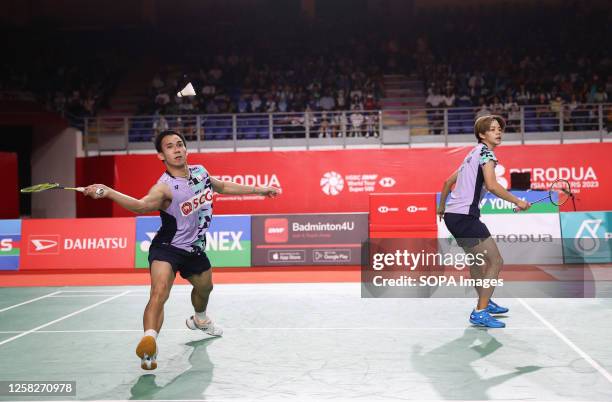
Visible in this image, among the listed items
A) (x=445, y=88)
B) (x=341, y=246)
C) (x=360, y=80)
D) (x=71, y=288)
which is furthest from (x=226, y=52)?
(x=71, y=288)

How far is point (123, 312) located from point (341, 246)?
19.4 feet

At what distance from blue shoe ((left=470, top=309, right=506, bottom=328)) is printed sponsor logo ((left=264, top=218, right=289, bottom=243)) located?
681cm

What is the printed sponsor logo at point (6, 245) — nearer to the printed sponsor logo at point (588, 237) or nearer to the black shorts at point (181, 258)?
the black shorts at point (181, 258)

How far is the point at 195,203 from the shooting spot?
5418 millimetres

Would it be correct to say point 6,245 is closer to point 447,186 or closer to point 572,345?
point 447,186

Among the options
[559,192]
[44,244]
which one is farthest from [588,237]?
[44,244]

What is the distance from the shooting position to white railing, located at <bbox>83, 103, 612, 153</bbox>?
1823 cm

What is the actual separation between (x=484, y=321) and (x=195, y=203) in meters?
3.45

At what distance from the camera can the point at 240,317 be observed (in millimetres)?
7512

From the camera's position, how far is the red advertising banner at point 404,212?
12211mm

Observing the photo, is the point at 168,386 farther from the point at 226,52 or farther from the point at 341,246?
the point at 226,52

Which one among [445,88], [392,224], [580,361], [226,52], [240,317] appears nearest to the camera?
[580,361]

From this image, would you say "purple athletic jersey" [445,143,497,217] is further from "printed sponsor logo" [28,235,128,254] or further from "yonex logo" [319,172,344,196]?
"yonex logo" [319,172,344,196]

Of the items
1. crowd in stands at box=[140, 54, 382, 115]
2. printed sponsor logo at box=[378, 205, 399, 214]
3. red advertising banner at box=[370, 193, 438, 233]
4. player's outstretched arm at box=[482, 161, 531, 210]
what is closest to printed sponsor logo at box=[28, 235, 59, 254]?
red advertising banner at box=[370, 193, 438, 233]
